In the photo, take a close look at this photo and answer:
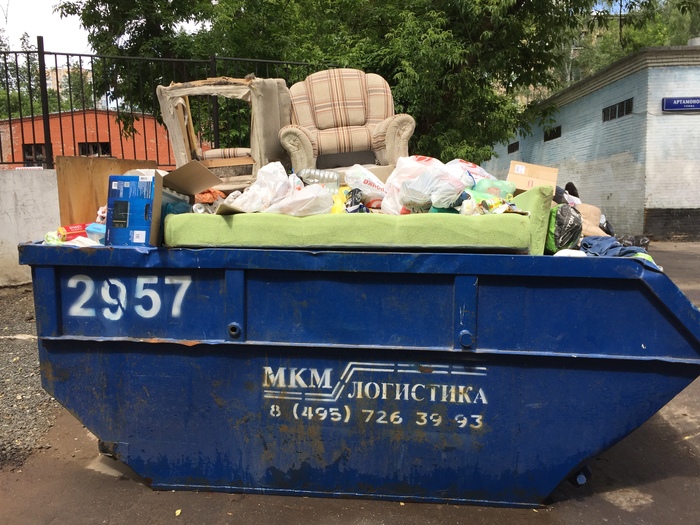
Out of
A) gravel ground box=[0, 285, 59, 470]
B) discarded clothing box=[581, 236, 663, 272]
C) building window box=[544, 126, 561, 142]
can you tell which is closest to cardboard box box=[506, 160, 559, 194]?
discarded clothing box=[581, 236, 663, 272]

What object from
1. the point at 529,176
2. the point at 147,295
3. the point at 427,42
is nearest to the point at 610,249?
the point at 529,176

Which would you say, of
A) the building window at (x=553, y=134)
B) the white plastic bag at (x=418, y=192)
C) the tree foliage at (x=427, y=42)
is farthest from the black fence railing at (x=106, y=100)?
the building window at (x=553, y=134)

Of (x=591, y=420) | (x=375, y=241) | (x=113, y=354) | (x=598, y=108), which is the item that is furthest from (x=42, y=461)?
(x=598, y=108)

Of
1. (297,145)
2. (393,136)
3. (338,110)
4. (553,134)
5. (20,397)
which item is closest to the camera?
(20,397)

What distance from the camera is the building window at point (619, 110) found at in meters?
13.0

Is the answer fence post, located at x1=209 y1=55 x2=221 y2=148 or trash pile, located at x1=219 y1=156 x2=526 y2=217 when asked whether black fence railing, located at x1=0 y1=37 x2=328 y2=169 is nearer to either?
fence post, located at x1=209 y1=55 x2=221 y2=148

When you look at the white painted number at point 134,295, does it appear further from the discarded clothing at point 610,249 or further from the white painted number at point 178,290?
the discarded clothing at point 610,249

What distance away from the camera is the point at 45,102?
636cm

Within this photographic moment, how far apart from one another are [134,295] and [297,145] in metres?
2.75

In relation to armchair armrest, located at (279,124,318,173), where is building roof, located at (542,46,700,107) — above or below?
above

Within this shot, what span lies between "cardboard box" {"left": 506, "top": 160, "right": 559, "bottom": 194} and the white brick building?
34.8 feet

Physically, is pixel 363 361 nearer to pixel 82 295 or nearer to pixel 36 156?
pixel 82 295

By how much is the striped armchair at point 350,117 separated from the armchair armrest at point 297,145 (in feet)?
0.80

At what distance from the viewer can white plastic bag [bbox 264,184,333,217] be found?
228 cm
